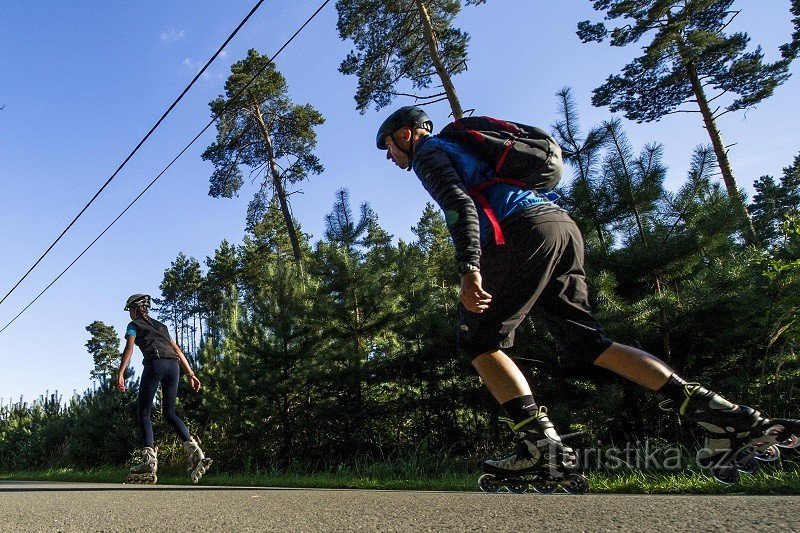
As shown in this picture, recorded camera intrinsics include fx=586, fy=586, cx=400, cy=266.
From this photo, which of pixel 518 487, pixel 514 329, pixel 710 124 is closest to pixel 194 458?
pixel 518 487

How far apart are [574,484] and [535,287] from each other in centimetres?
98

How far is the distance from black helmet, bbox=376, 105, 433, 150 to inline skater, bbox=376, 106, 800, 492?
27 centimetres

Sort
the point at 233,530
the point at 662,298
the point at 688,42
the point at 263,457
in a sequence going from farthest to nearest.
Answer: the point at 688,42, the point at 263,457, the point at 662,298, the point at 233,530

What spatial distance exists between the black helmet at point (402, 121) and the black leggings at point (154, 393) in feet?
14.1

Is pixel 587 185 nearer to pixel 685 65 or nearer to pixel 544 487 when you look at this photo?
pixel 544 487

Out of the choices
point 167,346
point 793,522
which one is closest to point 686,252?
point 793,522

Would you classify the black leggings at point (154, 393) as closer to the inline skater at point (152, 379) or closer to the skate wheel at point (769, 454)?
the inline skater at point (152, 379)

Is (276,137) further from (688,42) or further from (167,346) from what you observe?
(167,346)

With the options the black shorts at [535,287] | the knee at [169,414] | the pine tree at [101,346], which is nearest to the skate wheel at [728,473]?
the black shorts at [535,287]

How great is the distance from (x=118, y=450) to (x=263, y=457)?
405cm

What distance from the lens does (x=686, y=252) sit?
21.1 feet

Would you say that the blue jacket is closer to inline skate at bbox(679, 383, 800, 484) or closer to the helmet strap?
the helmet strap

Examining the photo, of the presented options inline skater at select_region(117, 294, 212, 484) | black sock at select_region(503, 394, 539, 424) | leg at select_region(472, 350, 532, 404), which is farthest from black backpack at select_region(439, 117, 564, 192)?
inline skater at select_region(117, 294, 212, 484)

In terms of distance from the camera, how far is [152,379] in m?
6.16
